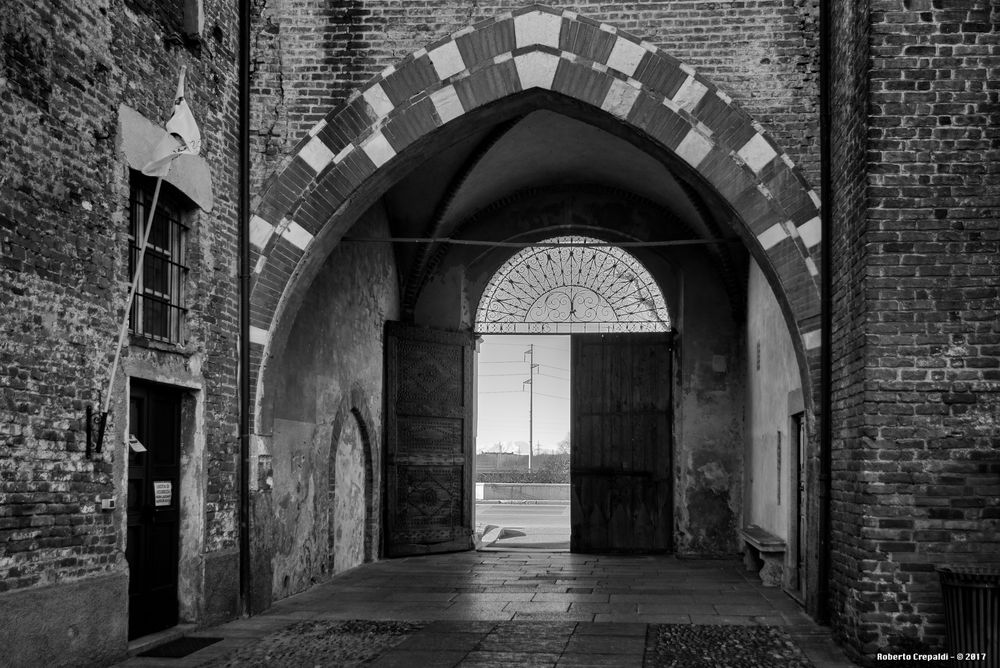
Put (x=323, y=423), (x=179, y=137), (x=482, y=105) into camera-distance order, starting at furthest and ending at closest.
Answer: (x=323, y=423) → (x=482, y=105) → (x=179, y=137)

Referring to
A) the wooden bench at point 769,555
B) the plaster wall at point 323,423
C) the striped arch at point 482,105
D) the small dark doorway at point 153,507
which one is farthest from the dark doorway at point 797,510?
the small dark doorway at point 153,507

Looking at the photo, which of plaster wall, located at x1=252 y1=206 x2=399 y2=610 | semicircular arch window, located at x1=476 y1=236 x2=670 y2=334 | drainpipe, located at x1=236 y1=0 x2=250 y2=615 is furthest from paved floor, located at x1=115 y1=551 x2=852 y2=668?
semicircular arch window, located at x1=476 y1=236 x2=670 y2=334

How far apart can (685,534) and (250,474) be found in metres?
6.50

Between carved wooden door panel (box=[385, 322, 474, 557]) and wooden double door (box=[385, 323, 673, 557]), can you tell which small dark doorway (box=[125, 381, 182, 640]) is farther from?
wooden double door (box=[385, 323, 673, 557])

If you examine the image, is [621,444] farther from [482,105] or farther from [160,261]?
[160,261]

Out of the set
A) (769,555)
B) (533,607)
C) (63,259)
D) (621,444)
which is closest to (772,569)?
(769,555)

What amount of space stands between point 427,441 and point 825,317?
6.63m

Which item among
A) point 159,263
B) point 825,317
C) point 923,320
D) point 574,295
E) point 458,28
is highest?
point 458,28

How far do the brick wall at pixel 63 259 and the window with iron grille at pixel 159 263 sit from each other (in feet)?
0.99

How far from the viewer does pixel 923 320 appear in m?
6.96

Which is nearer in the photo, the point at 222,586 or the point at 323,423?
the point at 222,586

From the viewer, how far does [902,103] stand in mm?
7121

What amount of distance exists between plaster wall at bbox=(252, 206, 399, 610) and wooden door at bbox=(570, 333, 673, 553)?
8.80 feet

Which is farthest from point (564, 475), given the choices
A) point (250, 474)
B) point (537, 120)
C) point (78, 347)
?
point (78, 347)
